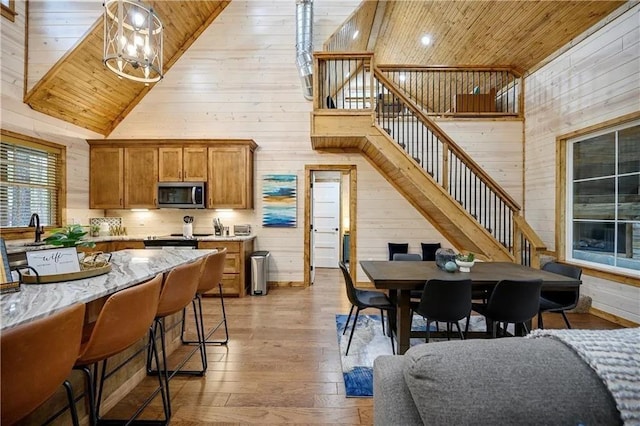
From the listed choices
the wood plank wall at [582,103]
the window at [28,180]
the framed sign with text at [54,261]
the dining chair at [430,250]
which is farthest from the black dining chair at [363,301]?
the window at [28,180]

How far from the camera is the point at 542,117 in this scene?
4.76 m

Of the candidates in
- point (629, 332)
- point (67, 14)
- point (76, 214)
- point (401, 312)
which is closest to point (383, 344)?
point (401, 312)

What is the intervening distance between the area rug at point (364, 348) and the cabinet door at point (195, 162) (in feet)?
10.3

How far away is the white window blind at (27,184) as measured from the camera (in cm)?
373

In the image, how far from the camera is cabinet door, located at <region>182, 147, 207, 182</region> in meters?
4.98

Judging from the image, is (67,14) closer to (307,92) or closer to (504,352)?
(307,92)

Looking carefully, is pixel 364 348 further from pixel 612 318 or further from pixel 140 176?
pixel 140 176

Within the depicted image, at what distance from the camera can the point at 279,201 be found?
540 cm

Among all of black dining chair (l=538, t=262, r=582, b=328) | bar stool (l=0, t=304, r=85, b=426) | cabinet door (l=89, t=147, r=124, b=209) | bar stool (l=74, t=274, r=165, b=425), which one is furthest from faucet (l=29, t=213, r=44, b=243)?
black dining chair (l=538, t=262, r=582, b=328)

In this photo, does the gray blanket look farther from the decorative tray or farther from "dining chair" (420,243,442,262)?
"dining chair" (420,243,442,262)

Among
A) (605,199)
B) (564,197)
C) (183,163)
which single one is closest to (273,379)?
(183,163)

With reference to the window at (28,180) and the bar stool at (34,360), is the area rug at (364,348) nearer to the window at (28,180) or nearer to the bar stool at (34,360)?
the bar stool at (34,360)

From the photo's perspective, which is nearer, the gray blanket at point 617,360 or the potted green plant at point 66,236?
the gray blanket at point 617,360

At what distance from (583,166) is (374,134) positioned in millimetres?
2892
